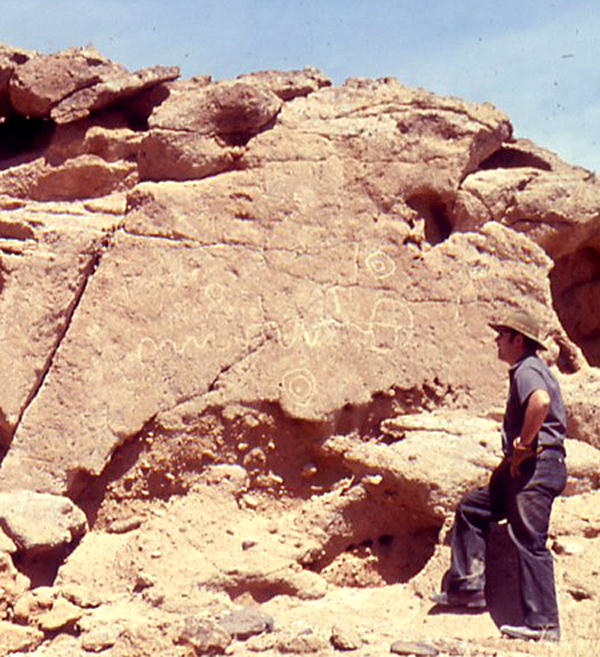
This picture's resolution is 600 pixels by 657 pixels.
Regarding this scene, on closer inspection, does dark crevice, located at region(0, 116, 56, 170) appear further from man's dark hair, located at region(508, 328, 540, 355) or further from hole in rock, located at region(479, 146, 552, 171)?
man's dark hair, located at region(508, 328, 540, 355)

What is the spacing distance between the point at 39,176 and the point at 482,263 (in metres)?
3.14

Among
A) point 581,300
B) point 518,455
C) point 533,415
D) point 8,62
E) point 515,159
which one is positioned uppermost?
point 515,159

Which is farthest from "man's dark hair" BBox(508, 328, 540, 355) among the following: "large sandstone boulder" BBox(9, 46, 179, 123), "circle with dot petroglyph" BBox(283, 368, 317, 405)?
"large sandstone boulder" BBox(9, 46, 179, 123)

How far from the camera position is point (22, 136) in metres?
7.64

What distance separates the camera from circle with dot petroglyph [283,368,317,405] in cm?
605

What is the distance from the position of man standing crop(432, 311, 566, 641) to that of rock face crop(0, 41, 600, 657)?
25 centimetres

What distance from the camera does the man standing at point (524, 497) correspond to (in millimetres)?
4902

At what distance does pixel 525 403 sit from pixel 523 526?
60cm

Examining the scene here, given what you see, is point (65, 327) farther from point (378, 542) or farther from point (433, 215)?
point (433, 215)

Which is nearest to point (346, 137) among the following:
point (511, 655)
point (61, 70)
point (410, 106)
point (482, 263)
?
point (410, 106)

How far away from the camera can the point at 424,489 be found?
561 centimetres

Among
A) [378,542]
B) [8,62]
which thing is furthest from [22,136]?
[378,542]

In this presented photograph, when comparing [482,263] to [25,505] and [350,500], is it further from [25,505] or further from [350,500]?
[25,505]

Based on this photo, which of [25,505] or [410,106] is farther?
[410,106]
